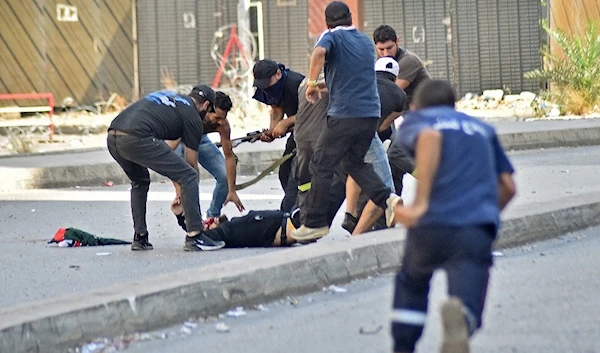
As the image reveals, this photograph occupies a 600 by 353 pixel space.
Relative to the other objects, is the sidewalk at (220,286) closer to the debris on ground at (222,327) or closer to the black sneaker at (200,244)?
the debris on ground at (222,327)

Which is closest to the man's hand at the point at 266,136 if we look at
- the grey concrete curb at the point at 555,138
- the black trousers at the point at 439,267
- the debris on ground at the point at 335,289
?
the debris on ground at the point at 335,289

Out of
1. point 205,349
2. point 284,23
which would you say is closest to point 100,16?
point 284,23

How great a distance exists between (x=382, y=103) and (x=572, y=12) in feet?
48.9

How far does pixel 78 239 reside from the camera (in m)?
9.88

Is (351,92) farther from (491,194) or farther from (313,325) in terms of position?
(491,194)

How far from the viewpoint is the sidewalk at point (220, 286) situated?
20.7ft

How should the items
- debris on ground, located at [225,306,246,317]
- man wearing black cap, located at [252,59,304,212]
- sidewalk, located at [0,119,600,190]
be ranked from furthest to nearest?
sidewalk, located at [0,119,600,190], man wearing black cap, located at [252,59,304,212], debris on ground, located at [225,306,246,317]

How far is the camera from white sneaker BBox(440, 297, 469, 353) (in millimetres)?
4520

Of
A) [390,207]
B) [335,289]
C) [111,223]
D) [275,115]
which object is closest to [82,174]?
[111,223]

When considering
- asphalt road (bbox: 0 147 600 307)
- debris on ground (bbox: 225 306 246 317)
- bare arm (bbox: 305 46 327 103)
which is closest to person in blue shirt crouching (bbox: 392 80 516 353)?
debris on ground (bbox: 225 306 246 317)

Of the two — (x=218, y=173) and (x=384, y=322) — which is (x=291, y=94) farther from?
Answer: (x=384, y=322)

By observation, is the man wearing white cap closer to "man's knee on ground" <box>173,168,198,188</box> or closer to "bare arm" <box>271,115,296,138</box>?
"bare arm" <box>271,115,296,138</box>

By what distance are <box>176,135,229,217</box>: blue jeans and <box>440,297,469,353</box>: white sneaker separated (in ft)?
20.0

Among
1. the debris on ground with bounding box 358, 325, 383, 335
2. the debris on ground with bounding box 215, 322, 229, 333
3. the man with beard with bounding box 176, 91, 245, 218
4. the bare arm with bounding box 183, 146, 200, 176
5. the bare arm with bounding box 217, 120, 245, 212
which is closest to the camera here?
the debris on ground with bounding box 358, 325, 383, 335
